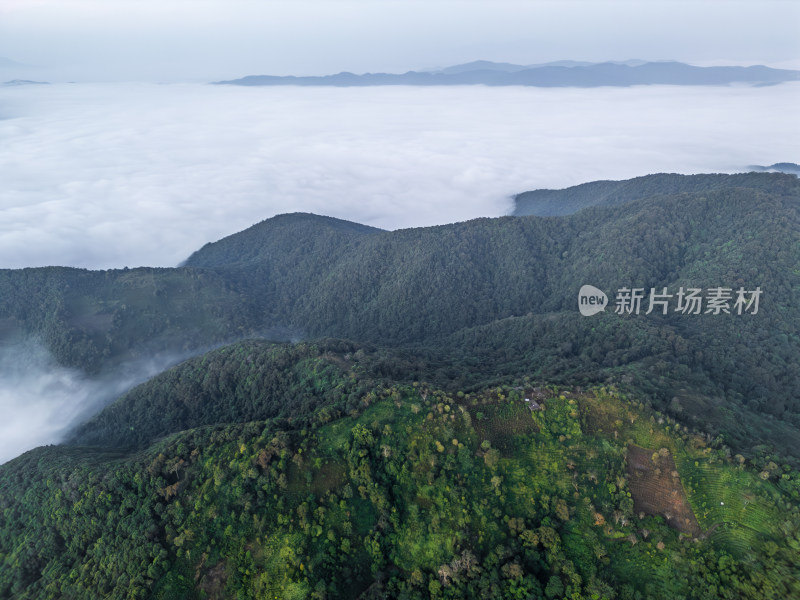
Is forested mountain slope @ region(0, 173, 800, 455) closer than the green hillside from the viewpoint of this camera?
No

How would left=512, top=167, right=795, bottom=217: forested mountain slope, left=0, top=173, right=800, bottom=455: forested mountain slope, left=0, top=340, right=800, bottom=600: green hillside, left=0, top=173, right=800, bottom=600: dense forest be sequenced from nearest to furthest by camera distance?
left=0, top=340, right=800, bottom=600: green hillside
left=0, top=173, right=800, bottom=600: dense forest
left=0, top=173, right=800, bottom=455: forested mountain slope
left=512, top=167, right=795, bottom=217: forested mountain slope

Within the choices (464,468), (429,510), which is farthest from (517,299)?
(429,510)

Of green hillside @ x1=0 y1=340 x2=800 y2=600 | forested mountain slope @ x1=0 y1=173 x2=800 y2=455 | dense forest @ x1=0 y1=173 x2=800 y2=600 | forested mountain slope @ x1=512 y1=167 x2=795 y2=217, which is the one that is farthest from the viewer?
forested mountain slope @ x1=512 y1=167 x2=795 y2=217

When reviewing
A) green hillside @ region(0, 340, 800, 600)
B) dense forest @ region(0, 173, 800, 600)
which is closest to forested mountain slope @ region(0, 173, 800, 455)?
dense forest @ region(0, 173, 800, 600)

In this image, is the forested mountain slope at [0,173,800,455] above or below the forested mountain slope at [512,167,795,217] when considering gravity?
below

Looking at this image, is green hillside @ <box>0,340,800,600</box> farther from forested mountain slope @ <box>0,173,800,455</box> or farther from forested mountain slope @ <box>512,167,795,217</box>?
forested mountain slope @ <box>512,167,795,217</box>

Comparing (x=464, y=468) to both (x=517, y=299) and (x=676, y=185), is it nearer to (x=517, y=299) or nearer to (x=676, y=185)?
(x=517, y=299)

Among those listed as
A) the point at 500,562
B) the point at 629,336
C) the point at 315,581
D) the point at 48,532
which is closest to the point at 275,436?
the point at 315,581
